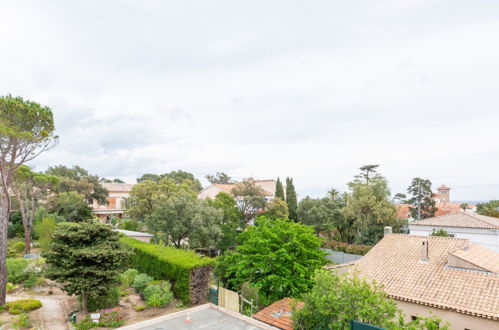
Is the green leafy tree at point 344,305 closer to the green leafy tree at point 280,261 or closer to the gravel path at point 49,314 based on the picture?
the green leafy tree at point 280,261

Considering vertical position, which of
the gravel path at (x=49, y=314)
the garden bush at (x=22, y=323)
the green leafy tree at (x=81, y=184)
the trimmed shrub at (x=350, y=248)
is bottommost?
the trimmed shrub at (x=350, y=248)

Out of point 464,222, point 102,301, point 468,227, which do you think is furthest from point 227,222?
point 464,222

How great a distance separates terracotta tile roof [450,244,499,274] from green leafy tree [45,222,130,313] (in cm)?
1790

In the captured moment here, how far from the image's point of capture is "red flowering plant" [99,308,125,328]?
1359 centimetres

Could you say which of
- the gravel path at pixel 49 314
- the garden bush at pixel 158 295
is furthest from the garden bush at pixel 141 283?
the gravel path at pixel 49 314

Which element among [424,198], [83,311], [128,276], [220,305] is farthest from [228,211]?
[424,198]

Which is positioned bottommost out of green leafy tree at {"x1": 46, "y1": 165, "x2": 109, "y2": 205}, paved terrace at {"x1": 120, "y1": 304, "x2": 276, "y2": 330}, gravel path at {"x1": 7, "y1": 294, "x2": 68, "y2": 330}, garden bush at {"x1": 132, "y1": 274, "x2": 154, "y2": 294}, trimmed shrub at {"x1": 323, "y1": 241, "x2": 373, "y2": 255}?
Result: trimmed shrub at {"x1": 323, "y1": 241, "x2": 373, "y2": 255}

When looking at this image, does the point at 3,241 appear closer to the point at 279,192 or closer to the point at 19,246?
the point at 19,246

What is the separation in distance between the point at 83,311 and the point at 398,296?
16053mm

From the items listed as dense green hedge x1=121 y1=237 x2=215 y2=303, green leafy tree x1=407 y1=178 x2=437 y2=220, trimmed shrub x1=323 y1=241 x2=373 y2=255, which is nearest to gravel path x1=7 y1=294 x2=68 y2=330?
dense green hedge x1=121 y1=237 x2=215 y2=303

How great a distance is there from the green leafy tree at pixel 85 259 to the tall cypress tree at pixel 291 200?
3433 cm

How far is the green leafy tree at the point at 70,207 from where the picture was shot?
3806 centimetres

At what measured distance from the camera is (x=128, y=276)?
19922mm

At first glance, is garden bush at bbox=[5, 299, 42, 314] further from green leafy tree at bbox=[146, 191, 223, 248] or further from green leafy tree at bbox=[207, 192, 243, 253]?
green leafy tree at bbox=[207, 192, 243, 253]
